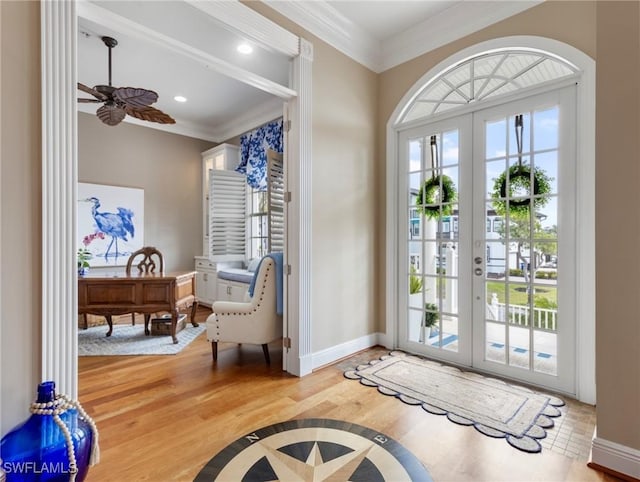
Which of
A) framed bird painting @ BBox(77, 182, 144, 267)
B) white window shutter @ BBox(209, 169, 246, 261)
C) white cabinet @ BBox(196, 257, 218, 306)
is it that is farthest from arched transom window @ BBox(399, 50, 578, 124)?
framed bird painting @ BBox(77, 182, 144, 267)

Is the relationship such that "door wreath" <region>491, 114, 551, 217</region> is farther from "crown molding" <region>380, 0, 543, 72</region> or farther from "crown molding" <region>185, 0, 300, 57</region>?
"crown molding" <region>185, 0, 300, 57</region>

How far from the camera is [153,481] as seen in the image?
1.63 meters

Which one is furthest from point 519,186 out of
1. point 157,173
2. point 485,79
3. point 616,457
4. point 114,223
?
point 114,223

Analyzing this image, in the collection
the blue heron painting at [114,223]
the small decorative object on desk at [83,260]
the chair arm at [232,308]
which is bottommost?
the chair arm at [232,308]

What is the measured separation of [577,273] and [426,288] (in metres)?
1.28

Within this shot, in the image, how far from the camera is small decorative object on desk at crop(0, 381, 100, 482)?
1303 mm

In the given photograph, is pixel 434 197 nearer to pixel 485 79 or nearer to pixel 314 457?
pixel 485 79

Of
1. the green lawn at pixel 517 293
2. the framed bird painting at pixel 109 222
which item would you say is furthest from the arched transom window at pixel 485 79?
the framed bird painting at pixel 109 222

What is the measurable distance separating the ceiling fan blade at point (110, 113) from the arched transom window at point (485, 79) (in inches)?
114

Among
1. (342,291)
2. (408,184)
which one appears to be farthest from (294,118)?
(342,291)

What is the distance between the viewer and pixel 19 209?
158cm

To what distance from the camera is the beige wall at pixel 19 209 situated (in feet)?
5.00

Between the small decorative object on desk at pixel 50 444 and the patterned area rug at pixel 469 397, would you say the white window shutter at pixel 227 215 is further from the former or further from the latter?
the small decorative object on desk at pixel 50 444

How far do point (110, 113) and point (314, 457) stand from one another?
3.57 m
